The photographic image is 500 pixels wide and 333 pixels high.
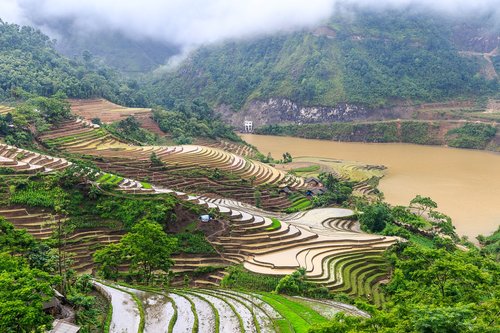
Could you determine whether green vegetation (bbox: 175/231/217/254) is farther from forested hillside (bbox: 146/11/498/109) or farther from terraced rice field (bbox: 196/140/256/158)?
forested hillside (bbox: 146/11/498/109)

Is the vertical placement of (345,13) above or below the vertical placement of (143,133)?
above

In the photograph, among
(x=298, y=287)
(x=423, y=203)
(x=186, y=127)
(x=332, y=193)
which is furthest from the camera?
→ (x=186, y=127)

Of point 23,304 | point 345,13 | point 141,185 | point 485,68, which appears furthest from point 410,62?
point 23,304

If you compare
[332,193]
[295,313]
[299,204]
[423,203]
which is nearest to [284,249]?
[295,313]

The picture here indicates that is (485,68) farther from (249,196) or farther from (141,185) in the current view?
(141,185)

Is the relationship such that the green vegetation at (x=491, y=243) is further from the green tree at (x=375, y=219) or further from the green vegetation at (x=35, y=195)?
the green vegetation at (x=35, y=195)

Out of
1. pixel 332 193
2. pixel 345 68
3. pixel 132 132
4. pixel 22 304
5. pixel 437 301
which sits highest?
pixel 345 68

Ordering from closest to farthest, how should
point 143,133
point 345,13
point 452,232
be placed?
point 452,232 < point 143,133 < point 345,13

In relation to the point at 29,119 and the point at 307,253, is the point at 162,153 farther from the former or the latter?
the point at 307,253
